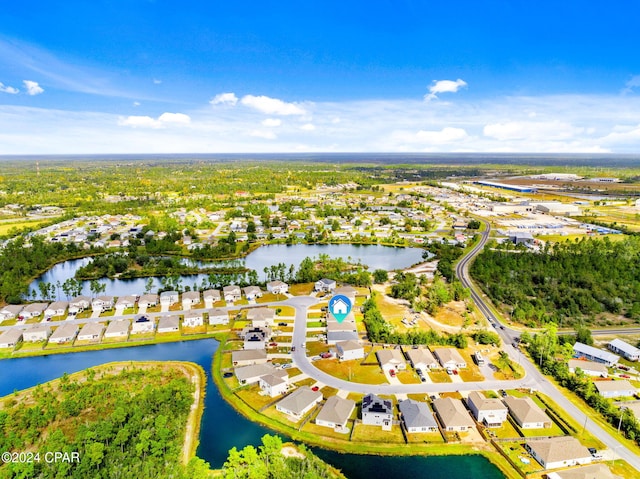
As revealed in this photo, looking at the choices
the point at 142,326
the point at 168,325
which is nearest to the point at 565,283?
the point at 168,325

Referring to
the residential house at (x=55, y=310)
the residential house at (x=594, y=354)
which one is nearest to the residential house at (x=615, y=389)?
the residential house at (x=594, y=354)

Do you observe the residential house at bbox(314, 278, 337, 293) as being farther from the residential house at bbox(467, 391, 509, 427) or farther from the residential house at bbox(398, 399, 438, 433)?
the residential house at bbox(467, 391, 509, 427)

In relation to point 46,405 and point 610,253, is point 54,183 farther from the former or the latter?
point 610,253

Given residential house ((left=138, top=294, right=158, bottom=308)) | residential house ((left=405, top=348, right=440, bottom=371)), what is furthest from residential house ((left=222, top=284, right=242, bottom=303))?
residential house ((left=405, top=348, right=440, bottom=371))

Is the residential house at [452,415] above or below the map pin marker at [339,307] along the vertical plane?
below

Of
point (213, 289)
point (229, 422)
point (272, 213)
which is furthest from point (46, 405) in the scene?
point (272, 213)

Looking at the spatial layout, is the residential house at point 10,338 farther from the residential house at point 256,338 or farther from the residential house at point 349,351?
the residential house at point 349,351
